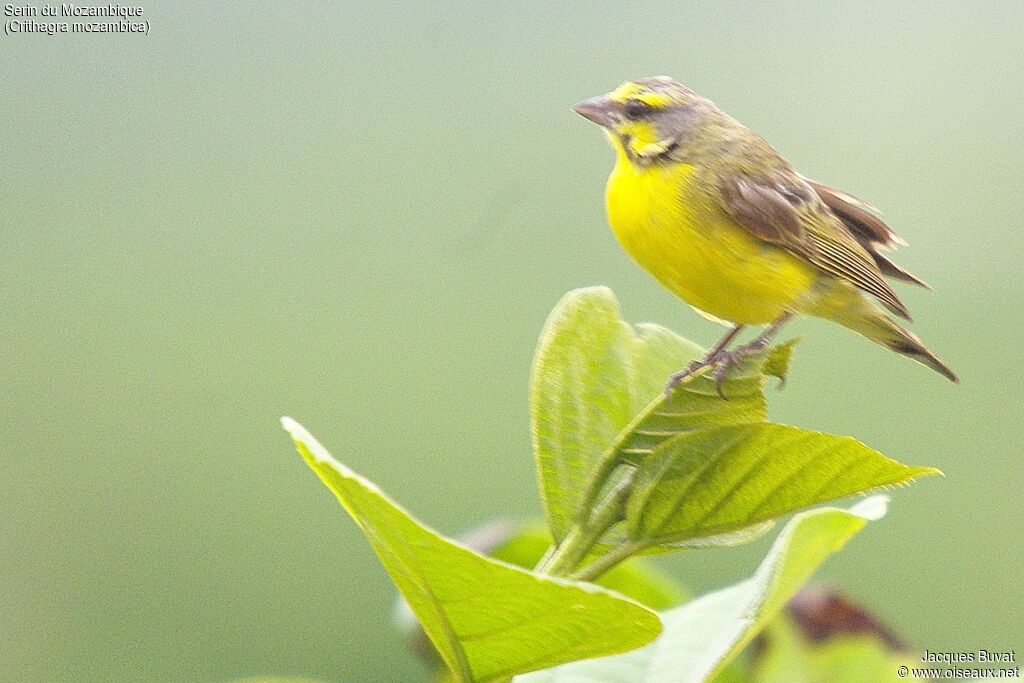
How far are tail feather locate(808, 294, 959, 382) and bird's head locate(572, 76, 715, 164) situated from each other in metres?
0.38

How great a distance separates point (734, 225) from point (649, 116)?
26 cm

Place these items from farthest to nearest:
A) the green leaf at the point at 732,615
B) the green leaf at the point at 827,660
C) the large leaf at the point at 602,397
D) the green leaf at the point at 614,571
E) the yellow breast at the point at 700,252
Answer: the yellow breast at the point at 700,252 < the green leaf at the point at 614,571 < the green leaf at the point at 827,660 < the large leaf at the point at 602,397 < the green leaf at the point at 732,615

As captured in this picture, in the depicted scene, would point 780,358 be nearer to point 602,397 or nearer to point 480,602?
point 602,397

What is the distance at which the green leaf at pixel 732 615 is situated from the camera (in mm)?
947

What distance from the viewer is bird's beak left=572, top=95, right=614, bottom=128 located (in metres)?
2.12

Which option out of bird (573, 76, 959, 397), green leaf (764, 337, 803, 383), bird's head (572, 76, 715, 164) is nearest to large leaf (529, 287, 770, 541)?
green leaf (764, 337, 803, 383)

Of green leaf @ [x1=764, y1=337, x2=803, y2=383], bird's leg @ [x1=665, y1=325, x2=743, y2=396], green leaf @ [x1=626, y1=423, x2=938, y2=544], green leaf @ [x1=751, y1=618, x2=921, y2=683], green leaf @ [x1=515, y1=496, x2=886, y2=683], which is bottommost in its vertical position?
green leaf @ [x1=751, y1=618, x2=921, y2=683]

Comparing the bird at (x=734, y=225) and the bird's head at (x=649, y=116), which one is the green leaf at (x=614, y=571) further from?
the bird's head at (x=649, y=116)

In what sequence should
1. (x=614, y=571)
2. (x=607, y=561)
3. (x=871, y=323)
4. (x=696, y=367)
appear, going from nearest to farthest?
1. (x=607, y=561)
2. (x=696, y=367)
3. (x=614, y=571)
4. (x=871, y=323)

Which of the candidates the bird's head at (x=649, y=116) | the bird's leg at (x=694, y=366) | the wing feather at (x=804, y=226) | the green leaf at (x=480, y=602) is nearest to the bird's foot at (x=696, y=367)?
the bird's leg at (x=694, y=366)

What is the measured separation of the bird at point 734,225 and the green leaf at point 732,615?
67 centimetres

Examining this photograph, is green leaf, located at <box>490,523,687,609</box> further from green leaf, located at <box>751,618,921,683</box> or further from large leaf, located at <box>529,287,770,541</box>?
large leaf, located at <box>529,287,770,541</box>

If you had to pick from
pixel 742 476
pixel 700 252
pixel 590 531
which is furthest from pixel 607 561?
pixel 700 252

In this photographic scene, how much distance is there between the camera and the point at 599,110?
2143 millimetres
